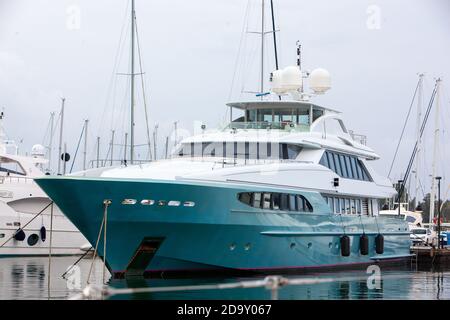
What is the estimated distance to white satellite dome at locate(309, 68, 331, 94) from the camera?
100 ft

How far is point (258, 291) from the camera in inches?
800

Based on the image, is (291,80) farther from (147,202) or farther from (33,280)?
(33,280)

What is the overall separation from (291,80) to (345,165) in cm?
388

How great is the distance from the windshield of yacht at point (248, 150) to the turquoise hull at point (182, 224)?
6.14 ft

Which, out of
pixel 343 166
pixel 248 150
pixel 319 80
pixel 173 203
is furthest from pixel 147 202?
pixel 319 80

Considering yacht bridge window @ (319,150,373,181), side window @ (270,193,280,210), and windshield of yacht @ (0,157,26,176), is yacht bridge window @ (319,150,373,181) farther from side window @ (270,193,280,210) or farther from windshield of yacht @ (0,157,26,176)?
windshield of yacht @ (0,157,26,176)

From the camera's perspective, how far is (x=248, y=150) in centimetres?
2491

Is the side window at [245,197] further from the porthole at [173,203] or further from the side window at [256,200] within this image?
the porthole at [173,203]

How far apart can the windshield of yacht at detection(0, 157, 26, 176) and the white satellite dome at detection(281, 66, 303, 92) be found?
17320 mm

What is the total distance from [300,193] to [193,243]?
424cm

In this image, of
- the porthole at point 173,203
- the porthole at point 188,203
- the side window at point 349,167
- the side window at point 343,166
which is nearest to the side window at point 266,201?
the porthole at point 188,203

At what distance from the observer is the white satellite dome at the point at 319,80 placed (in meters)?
30.6

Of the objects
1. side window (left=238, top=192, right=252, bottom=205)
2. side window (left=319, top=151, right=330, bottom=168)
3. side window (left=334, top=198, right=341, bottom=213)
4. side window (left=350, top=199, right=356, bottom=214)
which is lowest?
side window (left=350, top=199, right=356, bottom=214)

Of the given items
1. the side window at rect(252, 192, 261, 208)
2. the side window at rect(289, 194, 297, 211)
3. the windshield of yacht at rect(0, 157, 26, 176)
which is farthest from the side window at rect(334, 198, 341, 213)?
the windshield of yacht at rect(0, 157, 26, 176)
